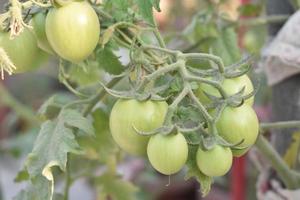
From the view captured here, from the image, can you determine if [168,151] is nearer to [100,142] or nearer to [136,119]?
[136,119]

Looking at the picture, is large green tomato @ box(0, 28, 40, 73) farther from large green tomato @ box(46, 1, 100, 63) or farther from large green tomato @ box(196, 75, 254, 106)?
large green tomato @ box(196, 75, 254, 106)

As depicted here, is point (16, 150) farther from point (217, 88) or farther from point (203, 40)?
point (217, 88)

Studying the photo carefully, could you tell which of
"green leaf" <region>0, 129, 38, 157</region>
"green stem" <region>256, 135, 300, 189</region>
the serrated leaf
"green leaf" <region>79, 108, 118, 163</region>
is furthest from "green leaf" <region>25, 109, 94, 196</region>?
"green leaf" <region>0, 129, 38, 157</region>

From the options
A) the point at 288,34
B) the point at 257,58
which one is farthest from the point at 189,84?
the point at 257,58

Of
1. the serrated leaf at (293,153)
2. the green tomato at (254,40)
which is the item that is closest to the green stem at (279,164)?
the serrated leaf at (293,153)

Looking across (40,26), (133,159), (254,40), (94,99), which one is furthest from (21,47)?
(133,159)
